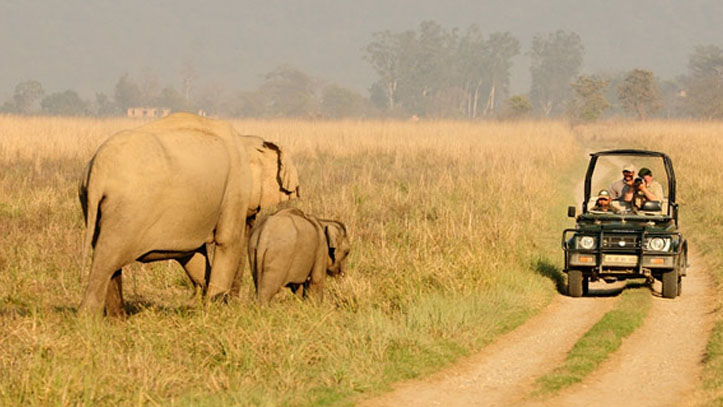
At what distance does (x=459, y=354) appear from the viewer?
338 inches

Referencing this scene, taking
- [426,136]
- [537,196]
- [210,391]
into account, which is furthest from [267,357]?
[426,136]

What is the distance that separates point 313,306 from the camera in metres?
9.26

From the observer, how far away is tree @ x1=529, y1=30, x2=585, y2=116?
158 metres

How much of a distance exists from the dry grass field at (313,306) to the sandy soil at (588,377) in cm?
19

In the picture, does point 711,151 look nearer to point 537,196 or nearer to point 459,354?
point 537,196

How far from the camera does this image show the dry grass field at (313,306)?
7180 mm

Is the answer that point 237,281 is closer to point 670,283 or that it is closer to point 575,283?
point 575,283

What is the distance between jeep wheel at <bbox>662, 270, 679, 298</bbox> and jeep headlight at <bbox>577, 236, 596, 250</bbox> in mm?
856

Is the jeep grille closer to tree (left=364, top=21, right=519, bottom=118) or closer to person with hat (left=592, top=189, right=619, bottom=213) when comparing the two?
person with hat (left=592, top=189, right=619, bottom=213)

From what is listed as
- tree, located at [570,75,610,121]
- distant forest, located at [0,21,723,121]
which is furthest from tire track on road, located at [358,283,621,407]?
distant forest, located at [0,21,723,121]

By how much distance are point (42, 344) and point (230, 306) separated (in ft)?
6.14

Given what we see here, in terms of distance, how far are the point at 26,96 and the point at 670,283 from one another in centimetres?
12422

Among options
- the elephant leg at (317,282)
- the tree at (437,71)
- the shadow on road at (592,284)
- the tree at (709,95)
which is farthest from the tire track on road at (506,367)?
the tree at (437,71)

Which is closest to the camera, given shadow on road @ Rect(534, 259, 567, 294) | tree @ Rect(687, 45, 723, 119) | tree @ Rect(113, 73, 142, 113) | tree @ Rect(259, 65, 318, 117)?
shadow on road @ Rect(534, 259, 567, 294)
